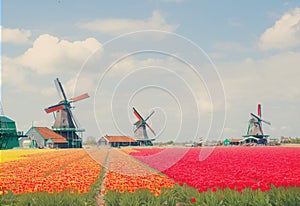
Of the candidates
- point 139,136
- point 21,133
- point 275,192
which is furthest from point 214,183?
point 139,136

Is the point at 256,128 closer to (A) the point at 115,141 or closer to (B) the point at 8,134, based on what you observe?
(A) the point at 115,141

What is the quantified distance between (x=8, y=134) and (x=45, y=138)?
39.1 feet

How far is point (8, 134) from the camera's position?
213 ft

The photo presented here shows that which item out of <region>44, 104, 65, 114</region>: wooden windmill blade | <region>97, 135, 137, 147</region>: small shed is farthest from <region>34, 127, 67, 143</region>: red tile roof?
<region>97, 135, 137, 147</region>: small shed

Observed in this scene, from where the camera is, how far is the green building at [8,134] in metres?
63.7

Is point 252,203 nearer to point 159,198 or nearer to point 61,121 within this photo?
point 159,198

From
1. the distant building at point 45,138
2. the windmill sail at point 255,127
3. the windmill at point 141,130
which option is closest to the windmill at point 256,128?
the windmill sail at point 255,127

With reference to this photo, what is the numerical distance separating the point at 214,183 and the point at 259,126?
89.5m

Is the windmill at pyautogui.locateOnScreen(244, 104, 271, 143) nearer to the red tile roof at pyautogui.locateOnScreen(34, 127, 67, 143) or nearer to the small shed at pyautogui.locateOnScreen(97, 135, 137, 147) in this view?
the small shed at pyautogui.locateOnScreen(97, 135, 137, 147)

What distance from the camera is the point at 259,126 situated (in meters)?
97.5

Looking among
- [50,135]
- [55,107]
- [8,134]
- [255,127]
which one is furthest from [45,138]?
[255,127]

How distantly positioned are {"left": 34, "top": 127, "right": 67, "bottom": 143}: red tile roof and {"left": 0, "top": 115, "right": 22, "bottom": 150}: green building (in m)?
5.95

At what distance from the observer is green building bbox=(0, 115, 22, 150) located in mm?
63741

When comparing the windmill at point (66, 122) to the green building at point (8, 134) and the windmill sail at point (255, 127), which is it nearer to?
the green building at point (8, 134)
